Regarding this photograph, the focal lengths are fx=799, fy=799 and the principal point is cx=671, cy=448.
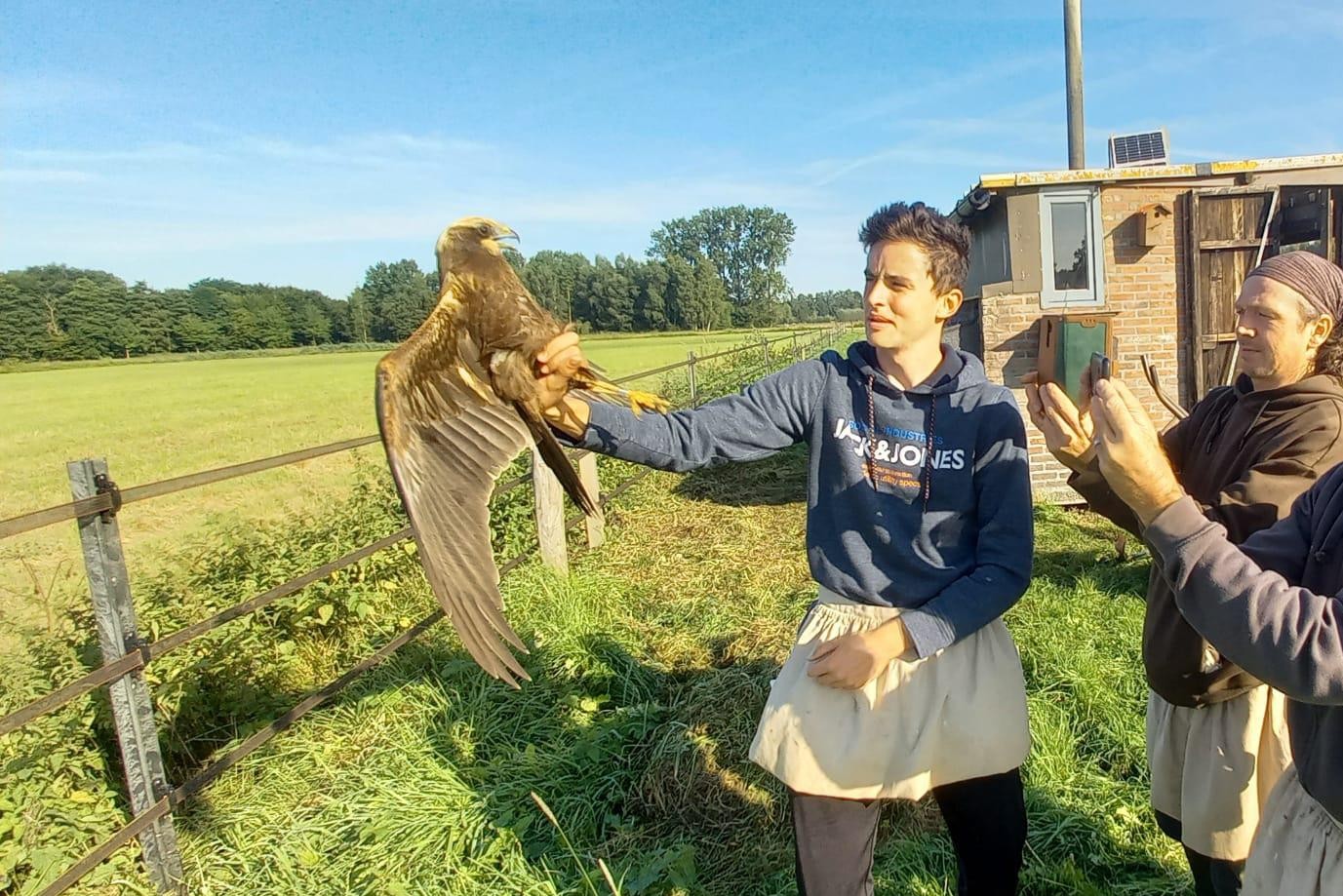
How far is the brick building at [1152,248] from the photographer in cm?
683

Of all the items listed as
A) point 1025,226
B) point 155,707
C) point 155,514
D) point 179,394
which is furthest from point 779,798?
point 179,394

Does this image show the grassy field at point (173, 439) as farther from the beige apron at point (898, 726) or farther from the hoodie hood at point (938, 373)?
the hoodie hood at point (938, 373)

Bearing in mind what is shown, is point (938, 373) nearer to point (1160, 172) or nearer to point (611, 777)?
point (611, 777)

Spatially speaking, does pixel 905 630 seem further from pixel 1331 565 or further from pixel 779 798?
pixel 779 798

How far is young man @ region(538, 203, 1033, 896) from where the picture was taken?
176 centimetres

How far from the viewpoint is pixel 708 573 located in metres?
5.55

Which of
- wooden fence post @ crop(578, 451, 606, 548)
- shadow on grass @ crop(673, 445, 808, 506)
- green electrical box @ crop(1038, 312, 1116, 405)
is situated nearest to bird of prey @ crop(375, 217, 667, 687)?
green electrical box @ crop(1038, 312, 1116, 405)

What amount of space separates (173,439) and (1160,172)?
62.2 feet

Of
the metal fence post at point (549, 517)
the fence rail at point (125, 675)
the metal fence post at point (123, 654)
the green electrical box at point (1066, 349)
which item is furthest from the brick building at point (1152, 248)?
the metal fence post at point (123, 654)

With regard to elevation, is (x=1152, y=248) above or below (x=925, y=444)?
above

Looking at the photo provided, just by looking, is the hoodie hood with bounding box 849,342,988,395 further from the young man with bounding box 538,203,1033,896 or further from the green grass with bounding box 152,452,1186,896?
the green grass with bounding box 152,452,1186,896

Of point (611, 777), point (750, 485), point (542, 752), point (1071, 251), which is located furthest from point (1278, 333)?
point (750, 485)

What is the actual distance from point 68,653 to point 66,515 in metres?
0.99

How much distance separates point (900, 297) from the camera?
183cm
